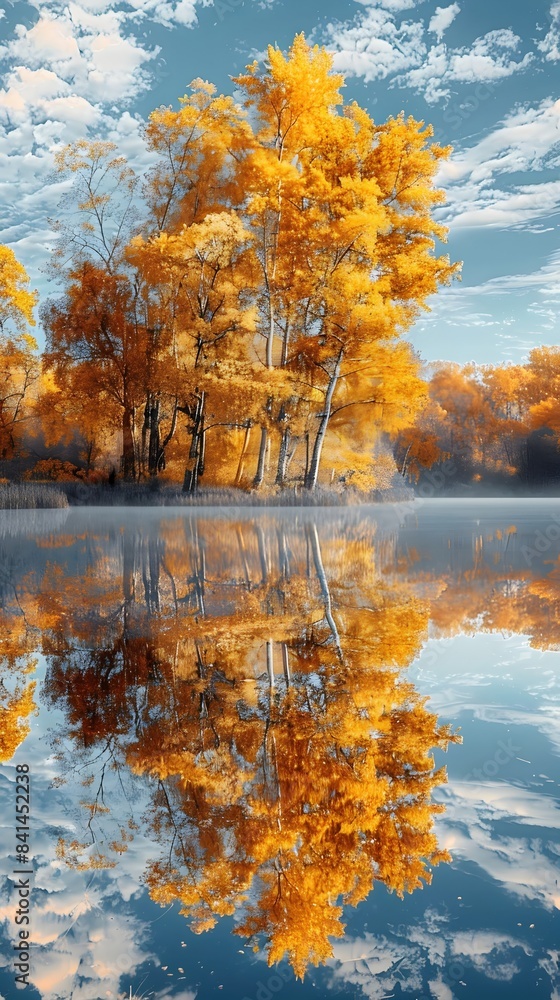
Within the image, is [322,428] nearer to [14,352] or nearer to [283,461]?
[283,461]

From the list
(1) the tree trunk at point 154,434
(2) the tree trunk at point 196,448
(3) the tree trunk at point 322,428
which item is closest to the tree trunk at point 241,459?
(2) the tree trunk at point 196,448

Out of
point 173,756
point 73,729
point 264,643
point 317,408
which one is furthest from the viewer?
point 317,408

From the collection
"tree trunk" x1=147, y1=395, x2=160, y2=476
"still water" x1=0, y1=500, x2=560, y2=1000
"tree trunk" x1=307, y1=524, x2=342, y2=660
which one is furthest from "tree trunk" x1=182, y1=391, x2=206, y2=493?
"still water" x1=0, y1=500, x2=560, y2=1000

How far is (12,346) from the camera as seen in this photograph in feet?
84.8

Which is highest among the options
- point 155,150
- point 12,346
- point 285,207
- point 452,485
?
point 155,150

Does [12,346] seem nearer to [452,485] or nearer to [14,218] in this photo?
[14,218]

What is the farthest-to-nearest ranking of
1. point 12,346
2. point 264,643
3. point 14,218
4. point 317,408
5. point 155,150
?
point 14,218 < point 12,346 < point 155,150 < point 317,408 < point 264,643

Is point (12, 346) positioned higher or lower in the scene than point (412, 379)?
higher

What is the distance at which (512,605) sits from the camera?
4.82m

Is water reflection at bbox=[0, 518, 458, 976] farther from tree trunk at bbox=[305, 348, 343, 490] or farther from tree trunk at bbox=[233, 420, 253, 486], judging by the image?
tree trunk at bbox=[233, 420, 253, 486]

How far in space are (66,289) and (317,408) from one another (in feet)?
27.6

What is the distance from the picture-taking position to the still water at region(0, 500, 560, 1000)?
139 cm

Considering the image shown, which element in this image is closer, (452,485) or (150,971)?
(150,971)

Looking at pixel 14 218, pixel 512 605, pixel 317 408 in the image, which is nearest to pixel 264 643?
pixel 512 605
